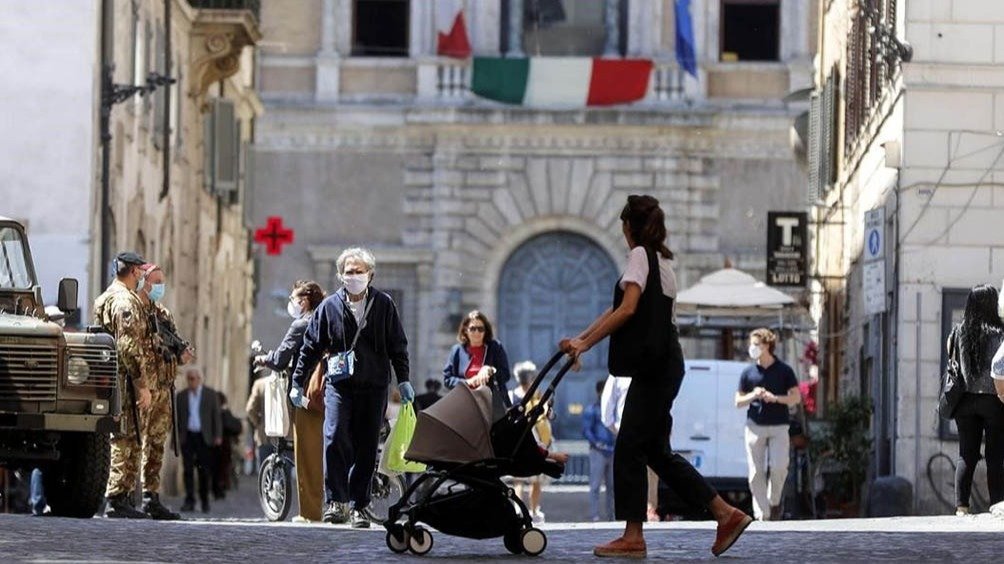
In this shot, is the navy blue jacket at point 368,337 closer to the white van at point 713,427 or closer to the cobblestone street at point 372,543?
the cobblestone street at point 372,543

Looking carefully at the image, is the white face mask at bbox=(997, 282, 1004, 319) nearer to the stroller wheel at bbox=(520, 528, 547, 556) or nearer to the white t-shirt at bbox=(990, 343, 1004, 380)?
the white t-shirt at bbox=(990, 343, 1004, 380)

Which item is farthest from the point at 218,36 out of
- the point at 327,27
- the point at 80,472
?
the point at 80,472

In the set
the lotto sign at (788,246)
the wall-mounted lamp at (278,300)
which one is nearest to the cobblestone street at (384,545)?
the lotto sign at (788,246)

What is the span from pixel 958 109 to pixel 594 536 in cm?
973

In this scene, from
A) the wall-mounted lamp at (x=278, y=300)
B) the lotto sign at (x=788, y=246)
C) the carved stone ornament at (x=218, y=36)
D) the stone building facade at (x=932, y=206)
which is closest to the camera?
the stone building facade at (x=932, y=206)

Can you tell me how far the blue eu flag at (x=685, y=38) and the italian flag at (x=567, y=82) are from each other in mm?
1402

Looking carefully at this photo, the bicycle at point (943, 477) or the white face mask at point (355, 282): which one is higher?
the white face mask at point (355, 282)

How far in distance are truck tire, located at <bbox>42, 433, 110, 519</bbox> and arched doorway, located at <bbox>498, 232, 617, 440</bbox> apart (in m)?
34.6

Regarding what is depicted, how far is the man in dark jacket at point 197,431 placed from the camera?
33.4m

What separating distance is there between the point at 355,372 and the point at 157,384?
2534mm

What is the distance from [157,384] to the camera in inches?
832

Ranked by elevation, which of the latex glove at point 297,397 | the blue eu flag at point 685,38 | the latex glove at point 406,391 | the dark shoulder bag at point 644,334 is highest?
the blue eu flag at point 685,38

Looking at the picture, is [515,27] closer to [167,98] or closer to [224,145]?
[224,145]

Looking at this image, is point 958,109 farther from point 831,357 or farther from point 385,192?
point 385,192
